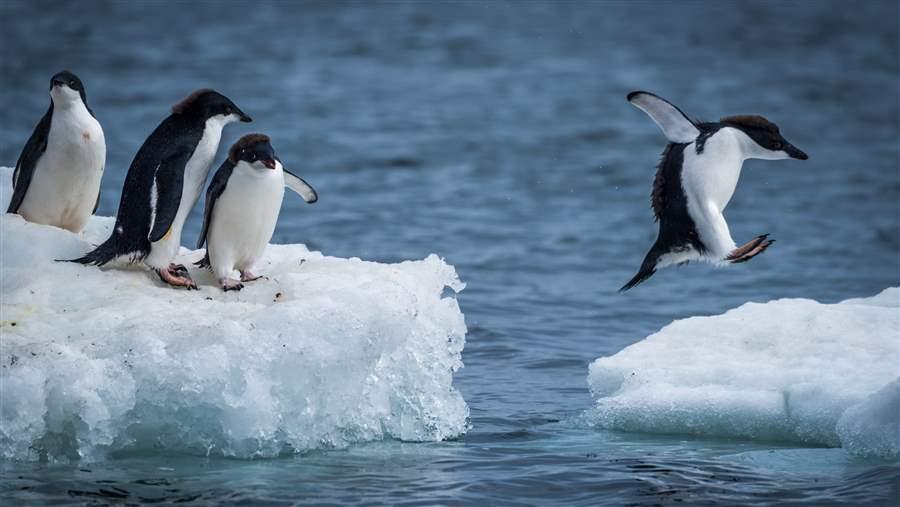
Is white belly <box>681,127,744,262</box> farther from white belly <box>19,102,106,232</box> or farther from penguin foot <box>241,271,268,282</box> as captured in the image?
white belly <box>19,102,106,232</box>

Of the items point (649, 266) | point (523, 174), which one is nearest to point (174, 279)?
point (649, 266)

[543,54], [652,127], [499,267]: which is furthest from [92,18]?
[499,267]

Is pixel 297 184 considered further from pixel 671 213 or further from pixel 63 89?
pixel 671 213

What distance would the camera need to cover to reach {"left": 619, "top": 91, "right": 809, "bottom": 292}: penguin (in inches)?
237

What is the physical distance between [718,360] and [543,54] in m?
24.4

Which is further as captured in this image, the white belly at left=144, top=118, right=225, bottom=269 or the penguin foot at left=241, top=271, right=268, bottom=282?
the penguin foot at left=241, top=271, right=268, bottom=282

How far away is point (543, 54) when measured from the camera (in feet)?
100

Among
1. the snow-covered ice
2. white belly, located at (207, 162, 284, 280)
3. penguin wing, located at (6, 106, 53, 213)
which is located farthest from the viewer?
penguin wing, located at (6, 106, 53, 213)

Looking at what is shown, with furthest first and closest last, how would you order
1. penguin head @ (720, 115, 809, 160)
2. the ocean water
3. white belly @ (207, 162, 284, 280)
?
penguin head @ (720, 115, 809, 160)
white belly @ (207, 162, 284, 280)
the ocean water

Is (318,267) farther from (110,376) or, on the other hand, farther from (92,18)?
(92,18)

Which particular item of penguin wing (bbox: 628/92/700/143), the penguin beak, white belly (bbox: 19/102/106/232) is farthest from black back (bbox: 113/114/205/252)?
the penguin beak

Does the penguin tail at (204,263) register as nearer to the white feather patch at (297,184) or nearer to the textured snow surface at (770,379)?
the white feather patch at (297,184)

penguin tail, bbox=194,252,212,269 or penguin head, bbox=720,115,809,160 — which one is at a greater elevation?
penguin head, bbox=720,115,809,160

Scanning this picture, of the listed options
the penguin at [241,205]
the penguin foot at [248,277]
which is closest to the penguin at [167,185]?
the penguin at [241,205]
